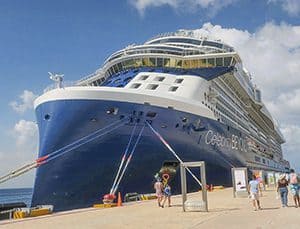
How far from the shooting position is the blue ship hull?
67.7ft

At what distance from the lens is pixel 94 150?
21172 mm

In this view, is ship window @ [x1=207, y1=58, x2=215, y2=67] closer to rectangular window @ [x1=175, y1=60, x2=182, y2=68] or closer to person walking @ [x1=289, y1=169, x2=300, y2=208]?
rectangular window @ [x1=175, y1=60, x2=182, y2=68]

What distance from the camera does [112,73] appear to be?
35281 mm

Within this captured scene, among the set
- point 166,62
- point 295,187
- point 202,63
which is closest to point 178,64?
point 166,62

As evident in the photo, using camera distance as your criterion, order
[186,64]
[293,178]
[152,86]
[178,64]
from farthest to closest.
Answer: [186,64], [178,64], [152,86], [293,178]

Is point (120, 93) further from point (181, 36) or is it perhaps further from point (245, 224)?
point (181, 36)

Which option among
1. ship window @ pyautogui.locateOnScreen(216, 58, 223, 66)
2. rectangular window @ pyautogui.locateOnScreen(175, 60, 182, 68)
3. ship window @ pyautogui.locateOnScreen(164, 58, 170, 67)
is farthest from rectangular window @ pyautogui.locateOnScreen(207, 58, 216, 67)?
ship window @ pyautogui.locateOnScreen(164, 58, 170, 67)

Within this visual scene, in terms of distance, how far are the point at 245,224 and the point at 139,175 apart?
1203cm

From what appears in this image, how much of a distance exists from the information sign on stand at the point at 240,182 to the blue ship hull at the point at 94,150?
11.9 ft

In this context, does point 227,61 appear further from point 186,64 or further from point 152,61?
point 152,61

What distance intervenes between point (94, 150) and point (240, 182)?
7815 millimetres

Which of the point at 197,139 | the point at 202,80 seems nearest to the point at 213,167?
the point at 197,139

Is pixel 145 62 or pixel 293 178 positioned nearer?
pixel 293 178

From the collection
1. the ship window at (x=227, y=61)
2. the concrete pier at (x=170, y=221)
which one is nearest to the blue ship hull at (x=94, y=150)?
the concrete pier at (x=170, y=221)
